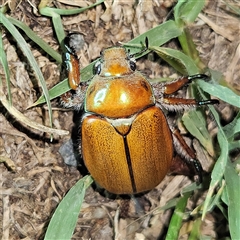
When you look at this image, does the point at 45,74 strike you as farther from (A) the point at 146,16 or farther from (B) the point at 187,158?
(B) the point at 187,158

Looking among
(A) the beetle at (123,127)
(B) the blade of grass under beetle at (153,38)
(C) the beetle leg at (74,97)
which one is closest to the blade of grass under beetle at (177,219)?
(A) the beetle at (123,127)

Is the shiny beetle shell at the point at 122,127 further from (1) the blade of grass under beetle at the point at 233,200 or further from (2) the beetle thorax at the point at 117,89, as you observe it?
(1) the blade of grass under beetle at the point at 233,200

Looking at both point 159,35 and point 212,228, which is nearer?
point 159,35

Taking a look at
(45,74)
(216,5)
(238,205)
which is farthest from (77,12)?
(238,205)

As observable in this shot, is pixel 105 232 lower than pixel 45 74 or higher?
lower

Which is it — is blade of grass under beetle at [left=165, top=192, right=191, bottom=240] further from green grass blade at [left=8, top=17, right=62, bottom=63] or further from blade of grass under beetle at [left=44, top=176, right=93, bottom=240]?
green grass blade at [left=8, top=17, right=62, bottom=63]

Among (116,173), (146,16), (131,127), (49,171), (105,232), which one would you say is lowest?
(105,232)

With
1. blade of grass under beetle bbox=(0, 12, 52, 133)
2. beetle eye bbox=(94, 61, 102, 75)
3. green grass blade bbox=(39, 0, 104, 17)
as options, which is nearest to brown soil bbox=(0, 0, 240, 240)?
green grass blade bbox=(39, 0, 104, 17)
